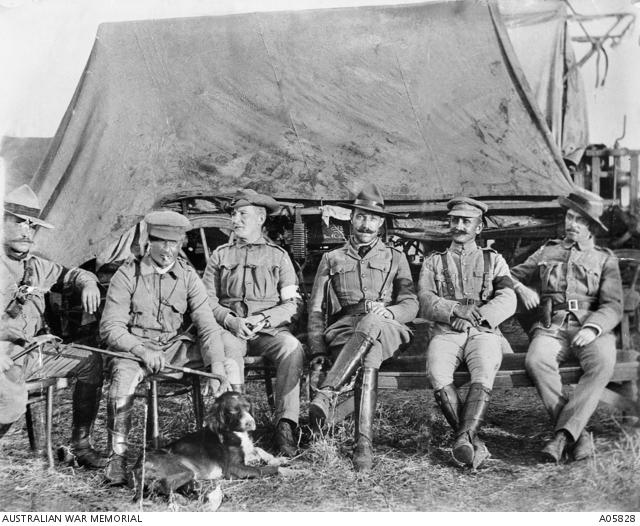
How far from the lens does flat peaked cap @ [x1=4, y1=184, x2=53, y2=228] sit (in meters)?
4.61

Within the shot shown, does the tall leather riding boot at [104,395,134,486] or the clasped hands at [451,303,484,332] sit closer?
the tall leather riding boot at [104,395,134,486]

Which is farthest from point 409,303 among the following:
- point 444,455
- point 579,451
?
point 579,451

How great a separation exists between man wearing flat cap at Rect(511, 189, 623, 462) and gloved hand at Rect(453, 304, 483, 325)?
0.35m

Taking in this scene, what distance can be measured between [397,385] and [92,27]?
4.22 m

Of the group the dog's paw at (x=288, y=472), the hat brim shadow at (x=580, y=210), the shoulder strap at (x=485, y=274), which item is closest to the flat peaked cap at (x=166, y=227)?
the dog's paw at (x=288, y=472)

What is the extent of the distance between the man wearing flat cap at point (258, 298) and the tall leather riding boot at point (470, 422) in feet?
3.46

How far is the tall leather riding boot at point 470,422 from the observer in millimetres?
3893

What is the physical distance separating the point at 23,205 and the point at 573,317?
3854mm

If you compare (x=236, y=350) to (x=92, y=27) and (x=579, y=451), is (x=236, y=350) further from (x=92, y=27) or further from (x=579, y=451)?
(x=92, y=27)

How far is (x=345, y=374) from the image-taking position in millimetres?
4160

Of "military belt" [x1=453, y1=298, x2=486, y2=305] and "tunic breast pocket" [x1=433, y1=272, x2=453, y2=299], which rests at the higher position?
"tunic breast pocket" [x1=433, y1=272, x2=453, y2=299]

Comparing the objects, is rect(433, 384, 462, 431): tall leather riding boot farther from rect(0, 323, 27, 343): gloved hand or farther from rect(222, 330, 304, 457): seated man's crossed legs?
rect(0, 323, 27, 343): gloved hand

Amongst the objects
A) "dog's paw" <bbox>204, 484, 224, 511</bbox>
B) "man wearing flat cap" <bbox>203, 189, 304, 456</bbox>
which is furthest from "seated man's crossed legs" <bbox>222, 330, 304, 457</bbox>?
"dog's paw" <bbox>204, 484, 224, 511</bbox>

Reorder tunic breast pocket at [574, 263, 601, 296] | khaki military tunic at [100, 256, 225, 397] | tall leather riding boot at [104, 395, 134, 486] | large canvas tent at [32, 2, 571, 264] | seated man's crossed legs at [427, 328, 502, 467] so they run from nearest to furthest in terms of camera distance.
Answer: tall leather riding boot at [104, 395, 134, 486], seated man's crossed legs at [427, 328, 502, 467], khaki military tunic at [100, 256, 225, 397], tunic breast pocket at [574, 263, 601, 296], large canvas tent at [32, 2, 571, 264]
